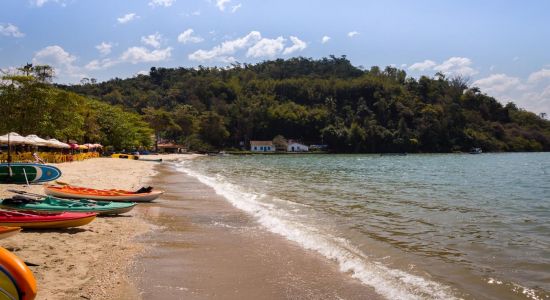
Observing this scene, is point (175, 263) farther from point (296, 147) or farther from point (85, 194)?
point (296, 147)

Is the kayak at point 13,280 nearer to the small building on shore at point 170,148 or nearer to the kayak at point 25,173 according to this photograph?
the kayak at point 25,173

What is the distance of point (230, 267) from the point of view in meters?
7.62

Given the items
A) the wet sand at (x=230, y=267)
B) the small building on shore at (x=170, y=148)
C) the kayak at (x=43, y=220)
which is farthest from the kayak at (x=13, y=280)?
the small building on shore at (x=170, y=148)

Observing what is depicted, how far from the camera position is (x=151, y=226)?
11.4 meters

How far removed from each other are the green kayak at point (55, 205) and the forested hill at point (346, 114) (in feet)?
311

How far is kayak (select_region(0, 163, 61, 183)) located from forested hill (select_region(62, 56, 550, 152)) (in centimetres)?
8744

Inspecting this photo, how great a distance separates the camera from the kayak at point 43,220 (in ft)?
29.5

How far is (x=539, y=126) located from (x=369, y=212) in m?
163

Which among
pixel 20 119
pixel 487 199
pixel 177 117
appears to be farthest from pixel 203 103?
pixel 487 199

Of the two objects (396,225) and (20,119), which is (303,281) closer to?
(396,225)

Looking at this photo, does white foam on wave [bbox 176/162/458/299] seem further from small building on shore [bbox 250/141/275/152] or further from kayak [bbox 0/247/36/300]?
small building on shore [bbox 250/141/275/152]

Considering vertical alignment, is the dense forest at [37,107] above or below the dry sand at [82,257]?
above

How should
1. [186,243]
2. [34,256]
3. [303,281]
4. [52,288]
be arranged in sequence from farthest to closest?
Result: 1. [186,243]
2. [34,256]
3. [303,281]
4. [52,288]

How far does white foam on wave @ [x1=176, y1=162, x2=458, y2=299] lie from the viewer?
253 inches
